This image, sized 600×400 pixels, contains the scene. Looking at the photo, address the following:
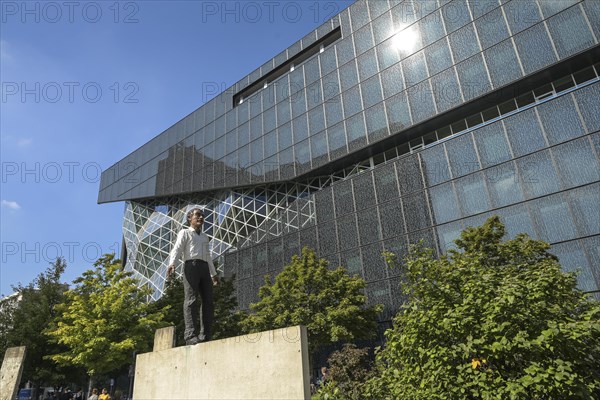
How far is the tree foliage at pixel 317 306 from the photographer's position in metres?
20.0

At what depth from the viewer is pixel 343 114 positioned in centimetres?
2912

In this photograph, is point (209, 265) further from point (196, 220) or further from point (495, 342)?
point (495, 342)

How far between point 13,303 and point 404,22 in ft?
113

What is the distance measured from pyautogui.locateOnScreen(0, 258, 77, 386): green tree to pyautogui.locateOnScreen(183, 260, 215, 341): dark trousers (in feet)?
68.5

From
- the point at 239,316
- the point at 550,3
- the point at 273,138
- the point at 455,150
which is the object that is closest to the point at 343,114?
the point at 273,138

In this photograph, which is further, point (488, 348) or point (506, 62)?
point (506, 62)

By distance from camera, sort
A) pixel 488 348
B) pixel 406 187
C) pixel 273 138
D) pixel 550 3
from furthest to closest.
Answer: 1. pixel 273 138
2. pixel 406 187
3. pixel 550 3
4. pixel 488 348

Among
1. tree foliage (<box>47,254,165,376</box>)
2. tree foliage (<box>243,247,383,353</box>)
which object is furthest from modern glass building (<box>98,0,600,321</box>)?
tree foliage (<box>47,254,165,376</box>)

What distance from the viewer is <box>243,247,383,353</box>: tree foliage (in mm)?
19953

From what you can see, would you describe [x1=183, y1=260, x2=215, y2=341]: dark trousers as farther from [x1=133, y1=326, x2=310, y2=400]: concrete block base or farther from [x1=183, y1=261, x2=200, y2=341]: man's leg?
[x1=133, y1=326, x2=310, y2=400]: concrete block base

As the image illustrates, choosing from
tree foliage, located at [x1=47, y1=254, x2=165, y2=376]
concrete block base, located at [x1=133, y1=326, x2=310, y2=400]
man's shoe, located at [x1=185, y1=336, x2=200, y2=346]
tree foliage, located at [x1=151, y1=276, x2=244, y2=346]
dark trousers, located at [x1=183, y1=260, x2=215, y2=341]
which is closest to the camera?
concrete block base, located at [x1=133, y1=326, x2=310, y2=400]

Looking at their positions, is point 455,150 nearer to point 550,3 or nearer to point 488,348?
point 550,3

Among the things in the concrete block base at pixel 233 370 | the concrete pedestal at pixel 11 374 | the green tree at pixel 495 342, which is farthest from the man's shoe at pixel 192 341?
the concrete pedestal at pixel 11 374

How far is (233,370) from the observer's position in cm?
513
